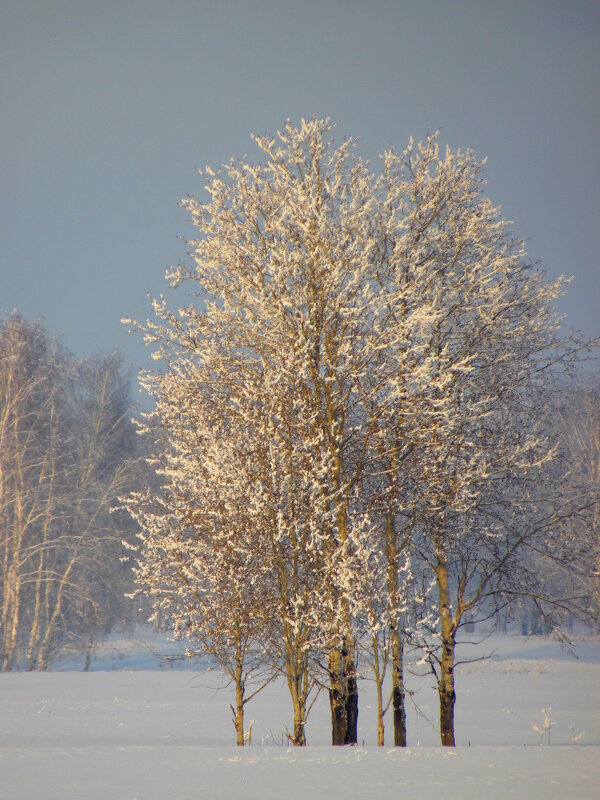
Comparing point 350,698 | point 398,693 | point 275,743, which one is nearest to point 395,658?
point 398,693

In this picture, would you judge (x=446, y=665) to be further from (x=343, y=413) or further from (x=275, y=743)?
(x=343, y=413)

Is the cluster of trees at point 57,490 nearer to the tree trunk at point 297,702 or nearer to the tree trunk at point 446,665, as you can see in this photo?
the tree trunk at point 446,665

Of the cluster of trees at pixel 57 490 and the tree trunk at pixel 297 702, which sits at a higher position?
the cluster of trees at pixel 57 490

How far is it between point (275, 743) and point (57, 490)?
19.3 meters

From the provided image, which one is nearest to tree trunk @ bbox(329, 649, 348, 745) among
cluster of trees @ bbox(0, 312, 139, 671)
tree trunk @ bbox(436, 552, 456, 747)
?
tree trunk @ bbox(436, 552, 456, 747)

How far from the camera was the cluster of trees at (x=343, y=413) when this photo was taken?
9.91 m

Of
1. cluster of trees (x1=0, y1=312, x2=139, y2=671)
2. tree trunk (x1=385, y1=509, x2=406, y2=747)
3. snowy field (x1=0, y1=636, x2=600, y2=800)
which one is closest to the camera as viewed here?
snowy field (x1=0, y1=636, x2=600, y2=800)

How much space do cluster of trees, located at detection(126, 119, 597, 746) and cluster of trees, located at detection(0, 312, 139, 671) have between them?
51.6 ft

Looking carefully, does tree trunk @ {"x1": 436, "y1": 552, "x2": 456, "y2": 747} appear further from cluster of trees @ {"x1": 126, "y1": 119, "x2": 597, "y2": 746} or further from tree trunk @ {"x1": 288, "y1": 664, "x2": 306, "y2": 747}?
tree trunk @ {"x1": 288, "y1": 664, "x2": 306, "y2": 747}

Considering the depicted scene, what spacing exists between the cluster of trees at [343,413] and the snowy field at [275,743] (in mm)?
1589

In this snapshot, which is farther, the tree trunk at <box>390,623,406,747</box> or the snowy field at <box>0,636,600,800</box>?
the tree trunk at <box>390,623,406,747</box>

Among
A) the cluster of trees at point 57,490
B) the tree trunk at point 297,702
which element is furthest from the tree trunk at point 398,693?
the cluster of trees at point 57,490

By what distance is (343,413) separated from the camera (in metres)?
10.9

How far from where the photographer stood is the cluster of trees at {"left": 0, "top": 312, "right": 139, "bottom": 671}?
26.2 m
